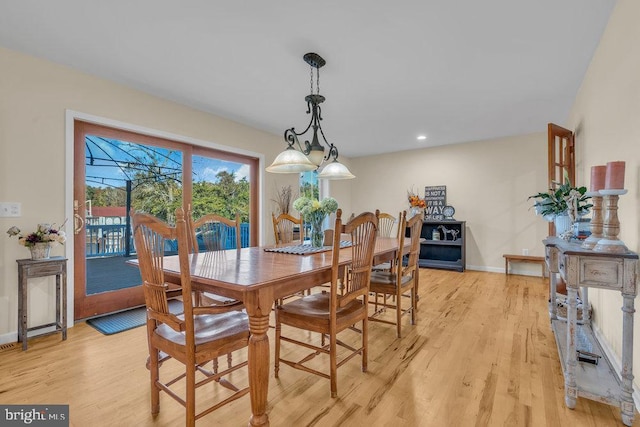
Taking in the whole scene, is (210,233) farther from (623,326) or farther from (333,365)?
(623,326)

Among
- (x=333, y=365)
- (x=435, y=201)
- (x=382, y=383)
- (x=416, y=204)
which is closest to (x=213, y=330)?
(x=333, y=365)

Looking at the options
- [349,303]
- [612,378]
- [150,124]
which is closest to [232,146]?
[150,124]

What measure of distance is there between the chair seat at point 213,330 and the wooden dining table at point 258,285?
0.52 feet

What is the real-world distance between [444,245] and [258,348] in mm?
5010

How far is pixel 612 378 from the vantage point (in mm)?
1774

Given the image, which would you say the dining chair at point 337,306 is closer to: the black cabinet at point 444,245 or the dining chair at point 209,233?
the dining chair at point 209,233

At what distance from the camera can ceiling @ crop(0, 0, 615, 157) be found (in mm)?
1979

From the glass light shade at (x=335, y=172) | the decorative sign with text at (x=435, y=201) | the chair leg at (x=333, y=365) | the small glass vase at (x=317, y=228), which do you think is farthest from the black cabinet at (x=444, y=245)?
the chair leg at (x=333, y=365)

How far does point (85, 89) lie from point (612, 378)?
4629 millimetres

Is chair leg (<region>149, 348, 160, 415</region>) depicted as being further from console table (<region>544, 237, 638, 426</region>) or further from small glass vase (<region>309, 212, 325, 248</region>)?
console table (<region>544, 237, 638, 426</region>)


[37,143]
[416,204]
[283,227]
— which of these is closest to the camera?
[37,143]

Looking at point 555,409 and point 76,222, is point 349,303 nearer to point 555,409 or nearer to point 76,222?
point 555,409

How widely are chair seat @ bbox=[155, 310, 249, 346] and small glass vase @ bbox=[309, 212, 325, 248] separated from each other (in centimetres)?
96

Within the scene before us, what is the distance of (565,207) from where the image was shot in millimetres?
2270
